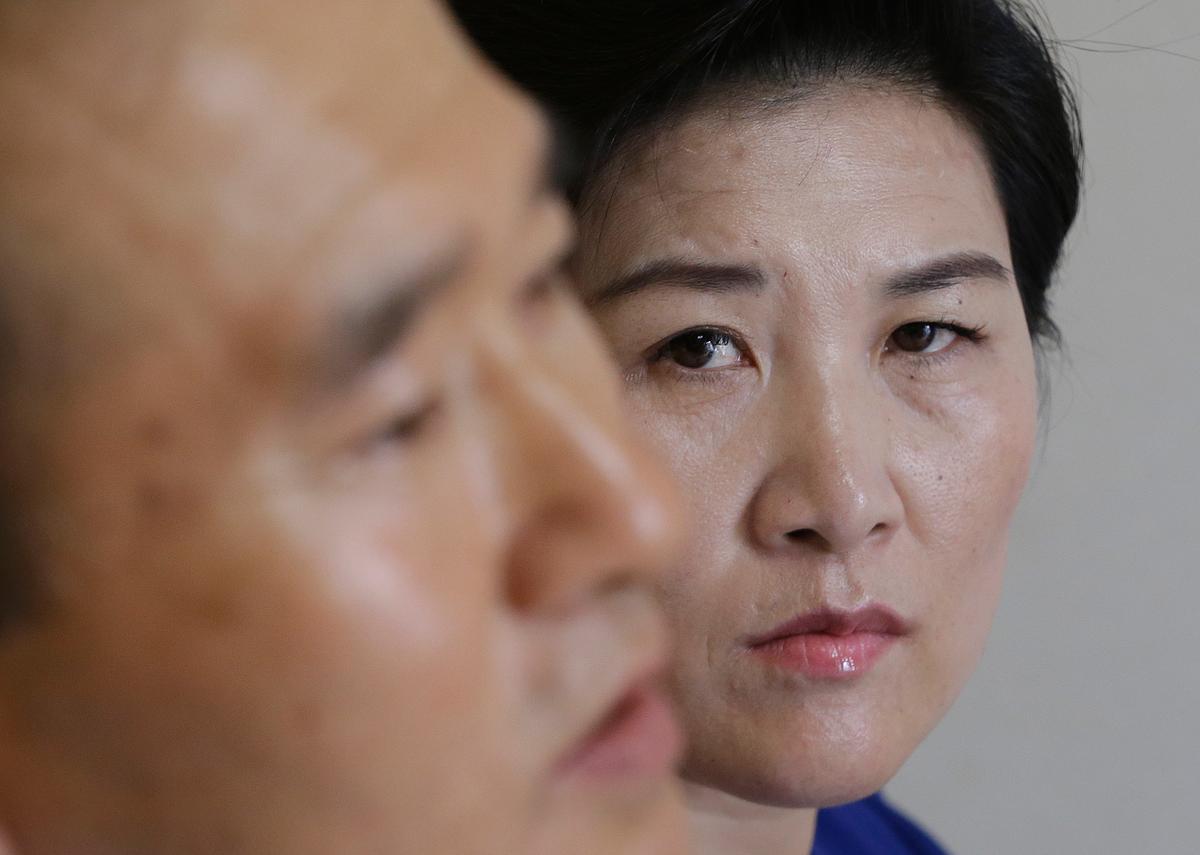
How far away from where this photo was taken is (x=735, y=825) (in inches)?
31.1

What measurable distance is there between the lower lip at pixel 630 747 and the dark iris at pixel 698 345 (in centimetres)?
34

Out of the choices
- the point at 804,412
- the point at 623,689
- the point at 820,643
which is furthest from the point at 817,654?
the point at 623,689

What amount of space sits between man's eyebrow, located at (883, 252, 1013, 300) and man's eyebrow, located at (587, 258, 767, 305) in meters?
0.07

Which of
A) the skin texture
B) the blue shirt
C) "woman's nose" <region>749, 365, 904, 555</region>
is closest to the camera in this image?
the skin texture

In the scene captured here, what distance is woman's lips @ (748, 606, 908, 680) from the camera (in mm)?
656

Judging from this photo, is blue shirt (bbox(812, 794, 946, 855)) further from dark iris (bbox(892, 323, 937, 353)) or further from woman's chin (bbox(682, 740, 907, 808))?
dark iris (bbox(892, 323, 937, 353))

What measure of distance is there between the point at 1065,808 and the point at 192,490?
1.24 metres

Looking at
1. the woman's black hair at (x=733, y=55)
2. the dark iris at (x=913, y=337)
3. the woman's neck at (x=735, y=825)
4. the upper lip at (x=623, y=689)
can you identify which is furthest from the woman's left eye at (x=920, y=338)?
the upper lip at (x=623, y=689)

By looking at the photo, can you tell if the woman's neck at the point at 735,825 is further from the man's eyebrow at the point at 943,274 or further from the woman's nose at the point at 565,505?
the woman's nose at the point at 565,505

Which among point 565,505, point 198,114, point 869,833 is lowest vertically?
point 869,833

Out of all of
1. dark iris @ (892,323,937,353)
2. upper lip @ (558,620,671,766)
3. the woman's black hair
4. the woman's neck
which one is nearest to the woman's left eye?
dark iris @ (892,323,937,353)

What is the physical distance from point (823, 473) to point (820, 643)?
0.09m

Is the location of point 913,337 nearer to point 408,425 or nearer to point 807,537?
point 807,537

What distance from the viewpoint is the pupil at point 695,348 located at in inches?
26.3
